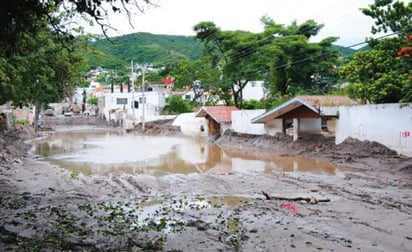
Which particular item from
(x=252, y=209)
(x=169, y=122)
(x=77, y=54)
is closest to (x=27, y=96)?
(x=77, y=54)

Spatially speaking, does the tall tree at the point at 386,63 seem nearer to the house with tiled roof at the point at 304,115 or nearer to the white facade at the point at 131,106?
the house with tiled roof at the point at 304,115

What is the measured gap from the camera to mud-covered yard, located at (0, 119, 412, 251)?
767 centimetres

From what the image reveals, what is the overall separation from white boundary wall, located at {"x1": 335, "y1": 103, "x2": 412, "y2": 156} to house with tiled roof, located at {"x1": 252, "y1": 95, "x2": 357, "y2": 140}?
1262 millimetres

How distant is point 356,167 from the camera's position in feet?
67.8

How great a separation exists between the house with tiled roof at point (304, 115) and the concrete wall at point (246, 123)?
1168mm

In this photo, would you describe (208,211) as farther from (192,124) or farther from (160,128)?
(160,128)

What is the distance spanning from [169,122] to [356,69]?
3798 centimetres

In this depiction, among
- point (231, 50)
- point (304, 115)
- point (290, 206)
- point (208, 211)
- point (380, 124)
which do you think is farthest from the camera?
point (231, 50)

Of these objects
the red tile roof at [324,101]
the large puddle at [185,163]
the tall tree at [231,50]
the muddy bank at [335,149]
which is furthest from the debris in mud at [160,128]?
the red tile roof at [324,101]

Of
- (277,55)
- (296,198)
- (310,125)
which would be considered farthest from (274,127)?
(296,198)

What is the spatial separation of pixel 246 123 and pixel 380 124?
17047mm

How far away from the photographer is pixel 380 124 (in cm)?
2169

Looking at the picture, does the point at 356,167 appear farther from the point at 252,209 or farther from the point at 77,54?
the point at 77,54

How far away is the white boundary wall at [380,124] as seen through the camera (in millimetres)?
19781
